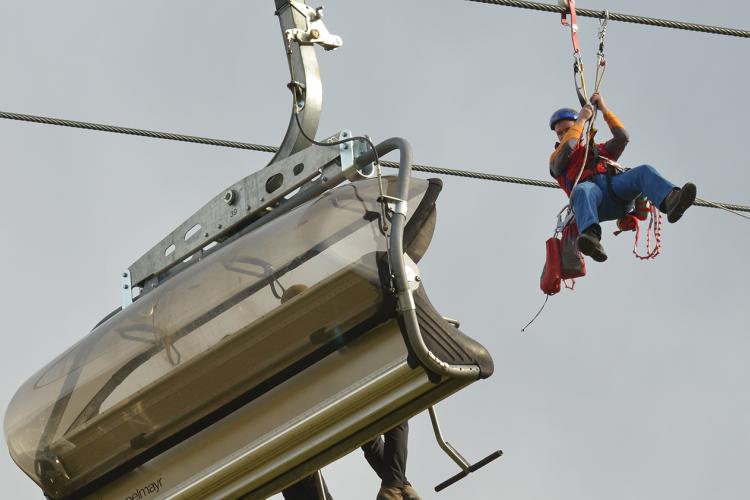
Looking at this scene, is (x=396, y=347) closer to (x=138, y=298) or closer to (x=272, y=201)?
(x=272, y=201)

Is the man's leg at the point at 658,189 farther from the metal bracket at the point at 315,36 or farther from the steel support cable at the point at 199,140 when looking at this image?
the metal bracket at the point at 315,36

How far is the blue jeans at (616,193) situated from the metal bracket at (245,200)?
2.77 m

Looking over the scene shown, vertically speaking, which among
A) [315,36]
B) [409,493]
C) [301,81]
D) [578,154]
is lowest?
[409,493]

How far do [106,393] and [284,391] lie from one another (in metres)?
0.92

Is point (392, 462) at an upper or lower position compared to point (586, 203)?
lower

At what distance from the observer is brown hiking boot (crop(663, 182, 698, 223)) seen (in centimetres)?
1003

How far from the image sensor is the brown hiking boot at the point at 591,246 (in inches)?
401

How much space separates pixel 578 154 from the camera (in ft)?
35.2

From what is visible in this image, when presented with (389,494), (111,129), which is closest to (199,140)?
(111,129)

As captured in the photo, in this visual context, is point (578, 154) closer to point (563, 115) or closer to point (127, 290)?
point (563, 115)

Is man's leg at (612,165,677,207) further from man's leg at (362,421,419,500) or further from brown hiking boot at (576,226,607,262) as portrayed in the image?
man's leg at (362,421,419,500)

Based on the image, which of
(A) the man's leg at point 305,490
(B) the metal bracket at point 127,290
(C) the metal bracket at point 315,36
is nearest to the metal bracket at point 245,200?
(B) the metal bracket at point 127,290

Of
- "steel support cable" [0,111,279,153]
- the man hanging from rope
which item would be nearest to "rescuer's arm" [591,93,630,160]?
the man hanging from rope

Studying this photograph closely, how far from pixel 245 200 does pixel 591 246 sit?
2.70 metres
